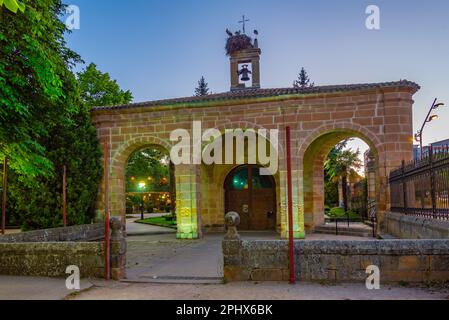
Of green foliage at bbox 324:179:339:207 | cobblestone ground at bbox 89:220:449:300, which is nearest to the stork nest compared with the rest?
cobblestone ground at bbox 89:220:449:300

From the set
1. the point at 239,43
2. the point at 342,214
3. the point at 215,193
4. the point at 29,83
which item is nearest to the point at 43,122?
the point at 29,83

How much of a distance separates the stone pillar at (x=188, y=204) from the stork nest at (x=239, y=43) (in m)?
5.79

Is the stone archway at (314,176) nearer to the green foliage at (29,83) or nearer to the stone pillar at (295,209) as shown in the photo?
→ the stone pillar at (295,209)

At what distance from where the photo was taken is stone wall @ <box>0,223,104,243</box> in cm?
851

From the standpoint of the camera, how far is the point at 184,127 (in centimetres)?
1431

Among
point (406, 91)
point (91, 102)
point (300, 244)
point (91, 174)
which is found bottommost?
point (300, 244)

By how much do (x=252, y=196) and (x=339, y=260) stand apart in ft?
38.2

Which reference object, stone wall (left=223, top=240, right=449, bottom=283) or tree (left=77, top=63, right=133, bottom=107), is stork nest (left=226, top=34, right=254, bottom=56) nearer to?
tree (left=77, top=63, right=133, bottom=107)

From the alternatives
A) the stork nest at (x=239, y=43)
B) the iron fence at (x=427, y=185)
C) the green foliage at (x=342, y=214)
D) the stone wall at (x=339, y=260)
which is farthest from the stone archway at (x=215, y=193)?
the stone wall at (x=339, y=260)

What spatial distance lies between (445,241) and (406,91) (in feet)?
26.0

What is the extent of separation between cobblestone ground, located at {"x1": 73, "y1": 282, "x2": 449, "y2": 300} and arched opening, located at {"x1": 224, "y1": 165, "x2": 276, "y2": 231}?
1151 cm
